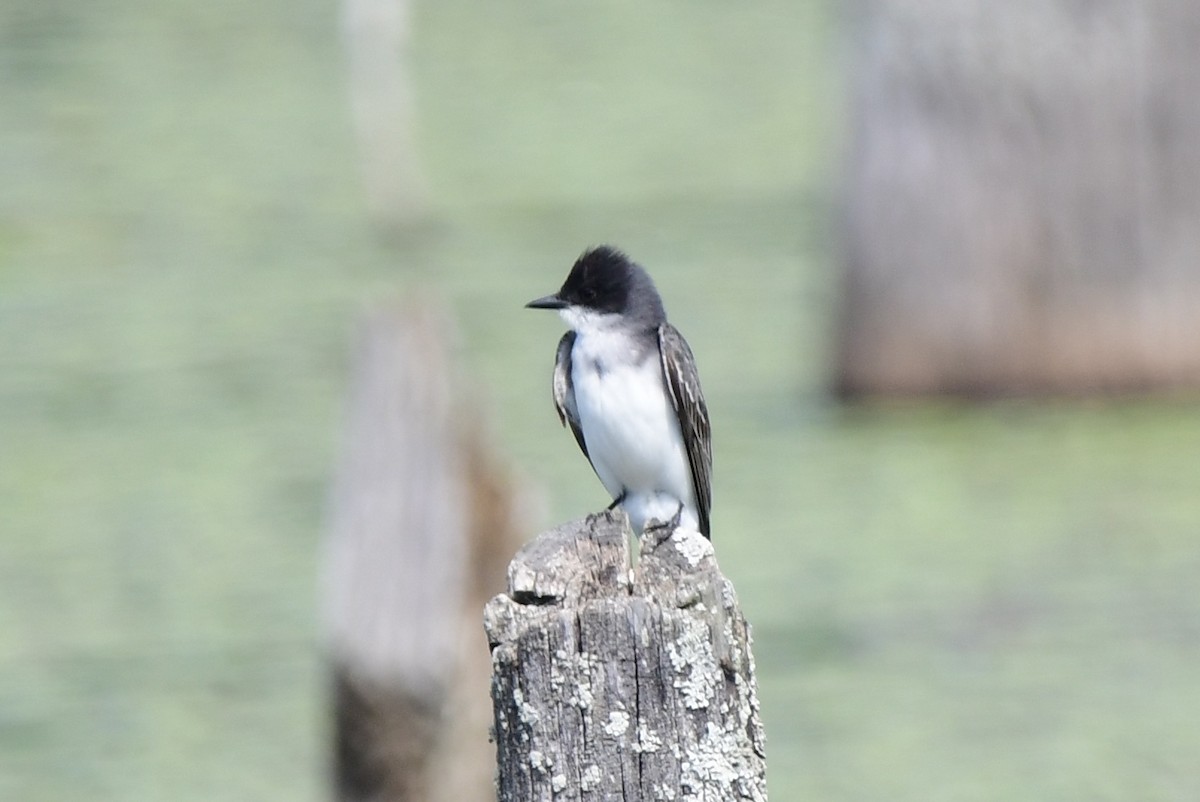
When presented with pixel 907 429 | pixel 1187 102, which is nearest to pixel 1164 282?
pixel 1187 102

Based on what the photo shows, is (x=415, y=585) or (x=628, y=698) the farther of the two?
(x=415, y=585)

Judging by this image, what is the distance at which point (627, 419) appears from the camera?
386 cm

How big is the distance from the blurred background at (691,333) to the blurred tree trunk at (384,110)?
1.0 inches

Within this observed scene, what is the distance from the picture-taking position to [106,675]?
18.6ft

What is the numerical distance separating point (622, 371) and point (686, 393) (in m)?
0.13

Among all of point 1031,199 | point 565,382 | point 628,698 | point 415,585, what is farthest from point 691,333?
point 628,698

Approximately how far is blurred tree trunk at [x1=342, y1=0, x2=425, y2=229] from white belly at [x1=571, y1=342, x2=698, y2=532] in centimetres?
554

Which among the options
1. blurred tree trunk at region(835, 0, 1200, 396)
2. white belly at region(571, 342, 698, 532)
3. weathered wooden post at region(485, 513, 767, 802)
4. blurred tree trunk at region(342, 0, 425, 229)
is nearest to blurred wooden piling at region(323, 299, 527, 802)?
white belly at region(571, 342, 698, 532)

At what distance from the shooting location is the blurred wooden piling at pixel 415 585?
14.5 ft

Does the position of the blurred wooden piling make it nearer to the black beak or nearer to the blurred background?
the blurred background

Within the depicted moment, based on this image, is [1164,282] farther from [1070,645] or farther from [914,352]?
[1070,645]

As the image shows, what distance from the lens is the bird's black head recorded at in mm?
3848

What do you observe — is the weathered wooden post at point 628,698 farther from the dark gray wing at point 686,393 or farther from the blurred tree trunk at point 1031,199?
the blurred tree trunk at point 1031,199

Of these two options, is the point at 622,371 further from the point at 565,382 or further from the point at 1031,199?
the point at 1031,199
